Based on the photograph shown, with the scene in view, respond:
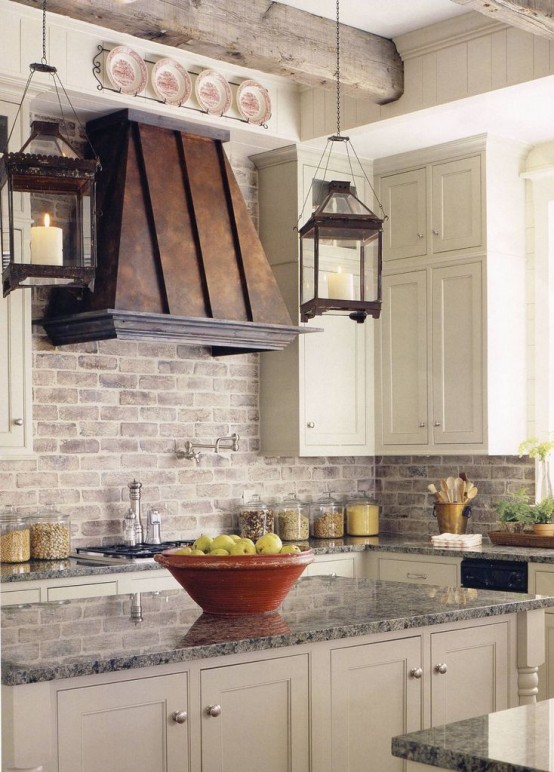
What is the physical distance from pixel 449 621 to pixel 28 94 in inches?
118

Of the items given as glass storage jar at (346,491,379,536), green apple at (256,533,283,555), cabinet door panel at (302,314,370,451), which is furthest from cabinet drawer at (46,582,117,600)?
glass storage jar at (346,491,379,536)

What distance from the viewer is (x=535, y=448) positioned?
18.0 feet

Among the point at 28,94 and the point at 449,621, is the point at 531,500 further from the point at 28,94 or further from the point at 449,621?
the point at 28,94

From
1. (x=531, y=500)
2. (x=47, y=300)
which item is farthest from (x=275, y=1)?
(x=531, y=500)

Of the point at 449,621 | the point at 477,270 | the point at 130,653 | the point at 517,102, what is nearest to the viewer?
the point at 130,653

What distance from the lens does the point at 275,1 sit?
4812 millimetres

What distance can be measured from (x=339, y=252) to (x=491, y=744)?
7.07ft

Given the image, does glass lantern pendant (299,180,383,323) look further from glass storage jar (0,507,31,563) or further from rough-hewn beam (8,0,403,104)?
glass storage jar (0,507,31,563)

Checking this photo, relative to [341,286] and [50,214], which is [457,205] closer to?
[341,286]

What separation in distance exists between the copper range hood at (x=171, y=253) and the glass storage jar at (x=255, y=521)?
34.6 inches

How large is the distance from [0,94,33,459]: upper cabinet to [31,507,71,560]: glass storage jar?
12.6 inches

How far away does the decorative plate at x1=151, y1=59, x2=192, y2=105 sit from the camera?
5070 millimetres

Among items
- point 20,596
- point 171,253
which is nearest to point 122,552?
point 20,596

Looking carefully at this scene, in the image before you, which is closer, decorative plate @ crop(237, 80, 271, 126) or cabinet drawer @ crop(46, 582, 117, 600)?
cabinet drawer @ crop(46, 582, 117, 600)
